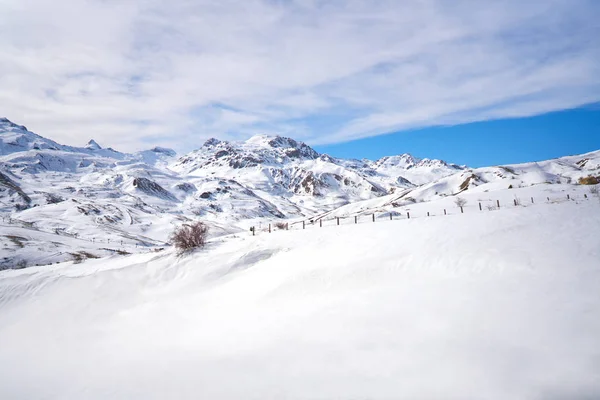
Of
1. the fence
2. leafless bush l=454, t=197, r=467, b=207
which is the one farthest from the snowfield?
leafless bush l=454, t=197, r=467, b=207

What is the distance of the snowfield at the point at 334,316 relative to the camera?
11.0m

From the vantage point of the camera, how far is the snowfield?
36.1 feet

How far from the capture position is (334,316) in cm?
1560

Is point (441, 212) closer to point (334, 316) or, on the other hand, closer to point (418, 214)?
point (418, 214)

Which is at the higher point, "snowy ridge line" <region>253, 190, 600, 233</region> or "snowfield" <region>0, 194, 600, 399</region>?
"snowy ridge line" <region>253, 190, 600, 233</region>

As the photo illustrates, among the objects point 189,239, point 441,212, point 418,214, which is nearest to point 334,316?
point 189,239

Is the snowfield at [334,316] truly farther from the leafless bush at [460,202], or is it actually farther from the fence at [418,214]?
the leafless bush at [460,202]

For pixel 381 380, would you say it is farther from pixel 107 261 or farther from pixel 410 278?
pixel 107 261

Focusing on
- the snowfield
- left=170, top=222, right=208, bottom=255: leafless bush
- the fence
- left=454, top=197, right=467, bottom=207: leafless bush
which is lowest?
the snowfield

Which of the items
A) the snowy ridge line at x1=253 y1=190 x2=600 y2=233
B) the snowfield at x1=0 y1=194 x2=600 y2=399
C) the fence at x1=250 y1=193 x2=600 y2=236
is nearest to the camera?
the snowfield at x1=0 y1=194 x2=600 y2=399

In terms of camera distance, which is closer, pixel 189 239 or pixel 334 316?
pixel 334 316

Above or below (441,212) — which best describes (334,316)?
below

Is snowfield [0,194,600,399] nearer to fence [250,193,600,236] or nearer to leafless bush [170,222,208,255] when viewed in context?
leafless bush [170,222,208,255]

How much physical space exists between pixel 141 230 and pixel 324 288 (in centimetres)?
12354
